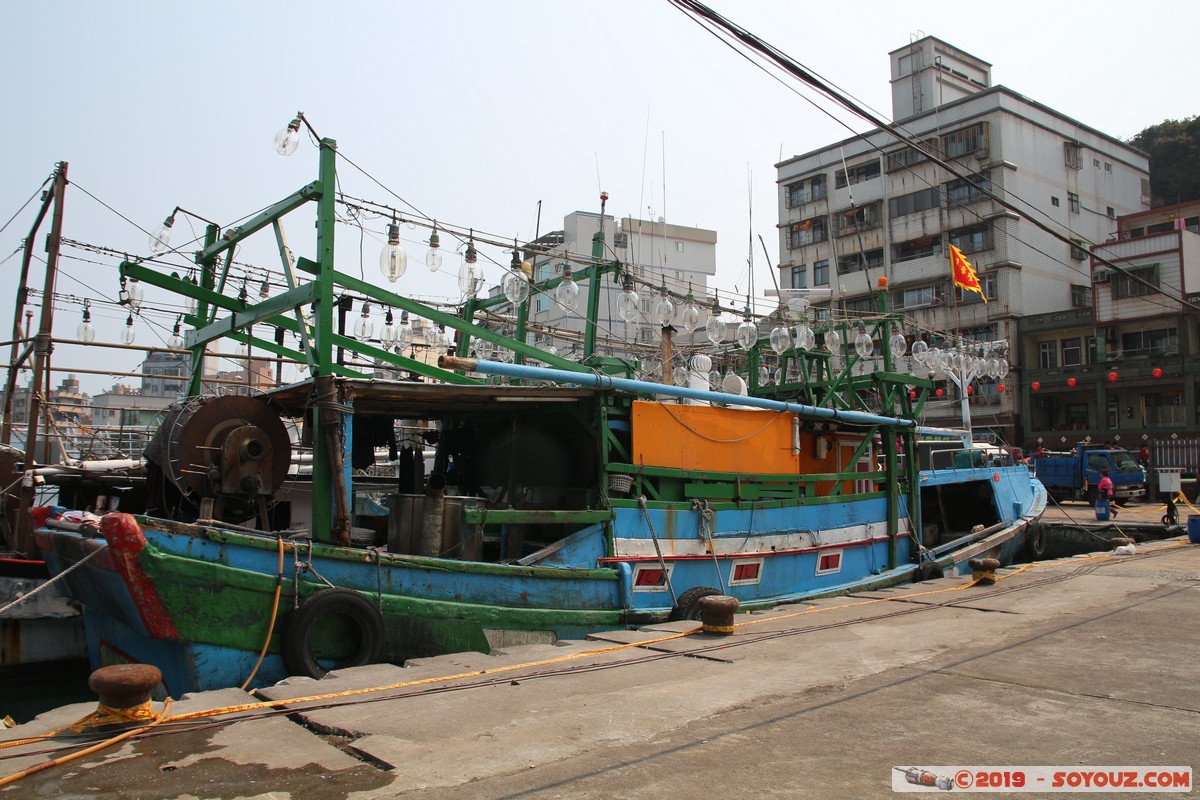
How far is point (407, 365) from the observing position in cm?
870

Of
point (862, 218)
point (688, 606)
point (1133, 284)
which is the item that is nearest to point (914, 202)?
point (862, 218)

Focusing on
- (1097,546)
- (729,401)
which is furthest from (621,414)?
(1097,546)

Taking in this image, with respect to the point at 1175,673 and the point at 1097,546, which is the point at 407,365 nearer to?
the point at 1175,673

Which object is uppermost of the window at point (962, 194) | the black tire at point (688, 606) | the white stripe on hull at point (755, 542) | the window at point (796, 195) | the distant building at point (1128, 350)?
the window at point (796, 195)

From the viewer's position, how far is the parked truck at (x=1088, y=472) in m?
30.2

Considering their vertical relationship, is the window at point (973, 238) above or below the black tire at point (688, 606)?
above

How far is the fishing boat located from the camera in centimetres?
671

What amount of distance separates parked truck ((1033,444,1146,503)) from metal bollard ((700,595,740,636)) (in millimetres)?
26715

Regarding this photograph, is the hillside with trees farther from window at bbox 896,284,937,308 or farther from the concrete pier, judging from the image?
the concrete pier

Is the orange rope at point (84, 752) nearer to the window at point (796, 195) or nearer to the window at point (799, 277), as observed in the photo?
the window at point (799, 277)

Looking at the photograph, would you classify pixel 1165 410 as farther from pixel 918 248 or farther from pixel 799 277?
pixel 799 277

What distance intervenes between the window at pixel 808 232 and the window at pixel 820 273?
1386 mm

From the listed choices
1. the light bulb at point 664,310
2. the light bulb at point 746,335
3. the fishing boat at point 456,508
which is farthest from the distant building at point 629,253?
the fishing boat at point 456,508

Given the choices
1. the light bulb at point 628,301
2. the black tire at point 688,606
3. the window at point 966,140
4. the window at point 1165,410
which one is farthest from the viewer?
the window at point 966,140
